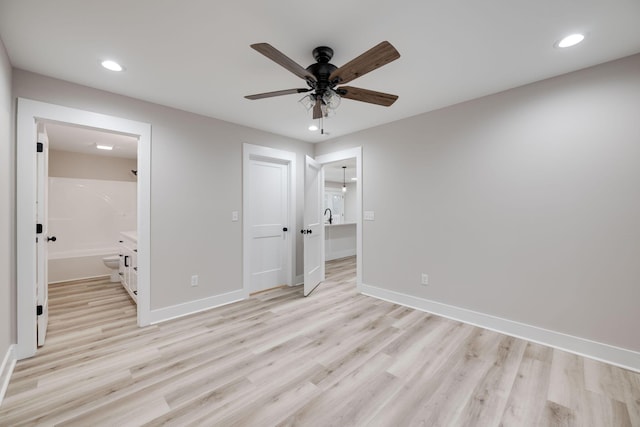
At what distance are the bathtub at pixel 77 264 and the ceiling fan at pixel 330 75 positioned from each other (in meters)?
5.06

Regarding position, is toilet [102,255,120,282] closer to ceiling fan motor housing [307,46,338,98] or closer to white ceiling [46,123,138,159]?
white ceiling [46,123,138,159]

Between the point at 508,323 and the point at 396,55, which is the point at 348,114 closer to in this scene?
the point at 396,55

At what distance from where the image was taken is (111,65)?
2.12m

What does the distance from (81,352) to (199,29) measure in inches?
113

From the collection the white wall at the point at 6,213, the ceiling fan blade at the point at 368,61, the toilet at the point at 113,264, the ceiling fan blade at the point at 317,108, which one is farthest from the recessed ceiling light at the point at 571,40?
the toilet at the point at 113,264

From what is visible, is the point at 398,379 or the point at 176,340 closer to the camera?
the point at 398,379

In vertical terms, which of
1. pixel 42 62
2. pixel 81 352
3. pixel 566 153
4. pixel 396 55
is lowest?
pixel 81 352

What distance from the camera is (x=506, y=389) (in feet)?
5.93

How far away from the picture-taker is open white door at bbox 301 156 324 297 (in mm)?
3846

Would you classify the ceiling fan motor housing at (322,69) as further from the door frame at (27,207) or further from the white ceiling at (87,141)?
the white ceiling at (87,141)

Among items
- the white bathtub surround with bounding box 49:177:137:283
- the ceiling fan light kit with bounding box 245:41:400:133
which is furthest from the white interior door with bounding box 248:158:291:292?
the white bathtub surround with bounding box 49:177:137:283

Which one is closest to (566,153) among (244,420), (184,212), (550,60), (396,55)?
→ (550,60)

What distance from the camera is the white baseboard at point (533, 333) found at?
207 centimetres

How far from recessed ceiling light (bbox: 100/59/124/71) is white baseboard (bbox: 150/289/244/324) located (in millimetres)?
2428
